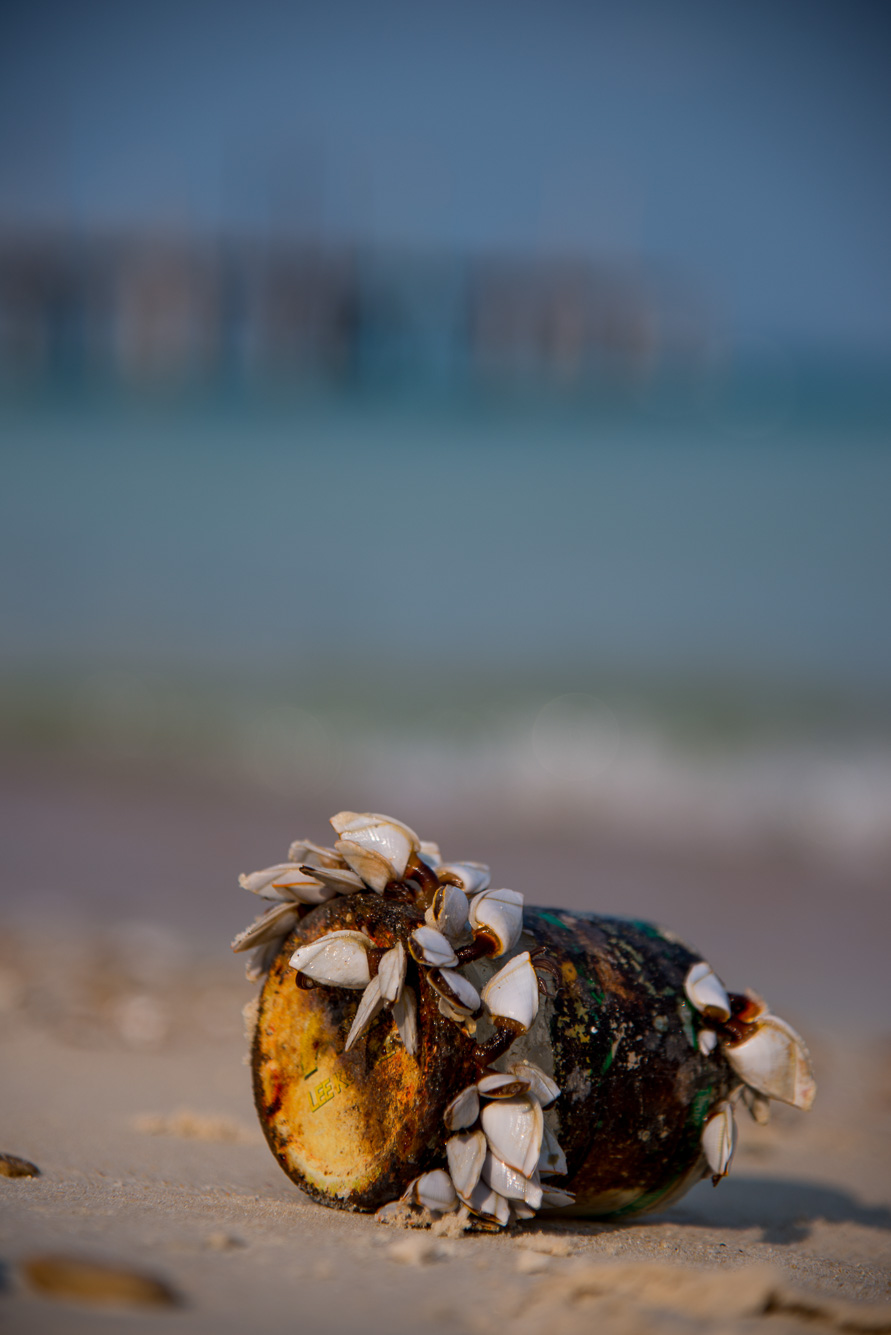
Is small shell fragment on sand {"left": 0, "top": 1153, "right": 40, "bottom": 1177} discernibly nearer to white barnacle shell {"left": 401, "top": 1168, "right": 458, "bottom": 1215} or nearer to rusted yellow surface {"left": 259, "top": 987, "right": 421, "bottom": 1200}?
rusted yellow surface {"left": 259, "top": 987, "right": 421, "bottom": 1200}

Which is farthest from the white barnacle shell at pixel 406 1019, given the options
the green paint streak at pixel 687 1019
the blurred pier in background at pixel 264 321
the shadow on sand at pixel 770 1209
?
the blurred pier in background at pixel 264 321

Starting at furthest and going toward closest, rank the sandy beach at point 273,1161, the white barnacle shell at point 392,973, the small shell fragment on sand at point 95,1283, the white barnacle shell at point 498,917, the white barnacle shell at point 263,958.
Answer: the white barnacle shell at point 263,958 → the white barnacle shell at point 498,917 → the white barnacle shell at point 392,973 → the sandy beach at point 273,1161 → the small shell fragment on sand at point 95,1283

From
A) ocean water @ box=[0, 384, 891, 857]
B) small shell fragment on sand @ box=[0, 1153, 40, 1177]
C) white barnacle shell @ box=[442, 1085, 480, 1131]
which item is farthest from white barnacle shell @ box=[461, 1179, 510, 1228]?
ocean water @ box=[0, 384, 891, 857]

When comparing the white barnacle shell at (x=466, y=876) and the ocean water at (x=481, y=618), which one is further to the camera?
the ocean water at (x=481, y=618)

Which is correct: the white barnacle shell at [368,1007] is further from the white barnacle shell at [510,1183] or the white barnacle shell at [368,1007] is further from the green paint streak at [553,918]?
the green paint streak at [553,918]

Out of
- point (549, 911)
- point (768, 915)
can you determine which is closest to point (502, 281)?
point (768, 915)

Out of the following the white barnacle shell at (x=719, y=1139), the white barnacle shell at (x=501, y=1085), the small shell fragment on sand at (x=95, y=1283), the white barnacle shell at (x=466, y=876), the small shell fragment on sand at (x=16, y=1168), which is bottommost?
the small shell fragment on sand at (x=16, y=1168)

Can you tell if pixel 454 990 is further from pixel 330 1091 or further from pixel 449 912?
pixel 330 1091
